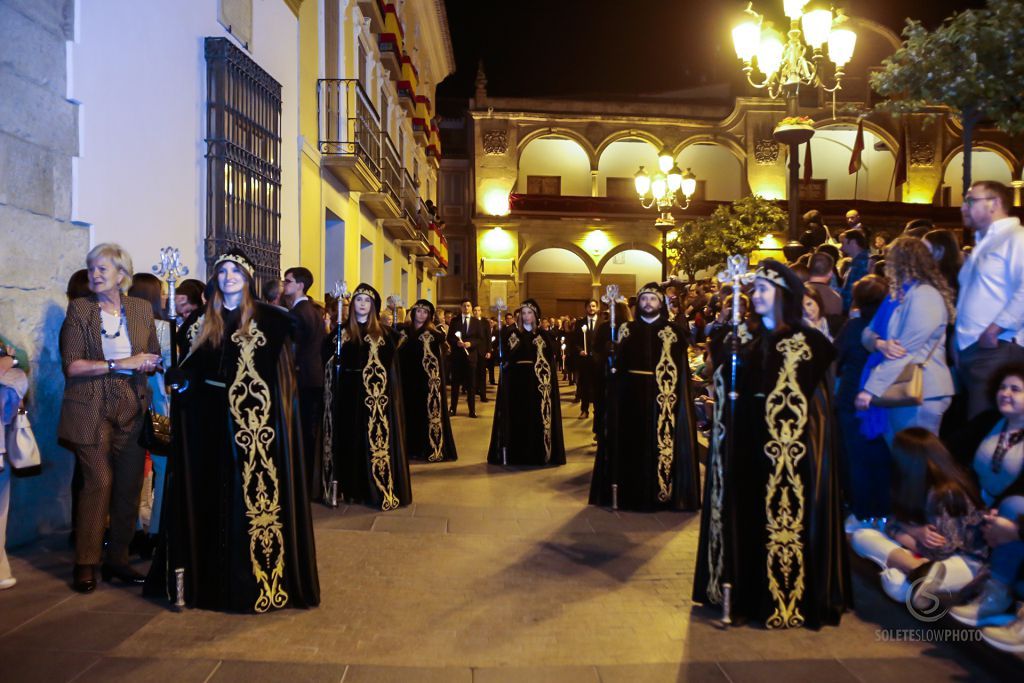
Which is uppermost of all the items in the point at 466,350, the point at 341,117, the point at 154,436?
the point at 341,117

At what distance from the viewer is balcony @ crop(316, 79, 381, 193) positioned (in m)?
14.3

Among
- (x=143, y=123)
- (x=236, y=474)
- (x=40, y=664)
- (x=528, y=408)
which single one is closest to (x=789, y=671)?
(x=236, y=474)

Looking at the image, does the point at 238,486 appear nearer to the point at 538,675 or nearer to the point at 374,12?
the point at 538,675

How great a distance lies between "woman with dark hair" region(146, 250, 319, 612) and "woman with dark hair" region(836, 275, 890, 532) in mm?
4314

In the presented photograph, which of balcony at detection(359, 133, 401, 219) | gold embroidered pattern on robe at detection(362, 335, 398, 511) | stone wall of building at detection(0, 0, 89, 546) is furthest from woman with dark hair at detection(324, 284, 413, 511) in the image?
balcony at detection(359, 133, 401, 219)

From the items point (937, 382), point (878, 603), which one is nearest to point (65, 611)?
point (878, 603)

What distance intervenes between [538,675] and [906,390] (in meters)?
3.41

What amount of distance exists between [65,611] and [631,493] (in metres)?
4.84

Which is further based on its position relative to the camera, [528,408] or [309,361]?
[528,408]

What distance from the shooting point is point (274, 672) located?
4.10 metres

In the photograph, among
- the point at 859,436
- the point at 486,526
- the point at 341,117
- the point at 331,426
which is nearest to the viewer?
the point at 859,436

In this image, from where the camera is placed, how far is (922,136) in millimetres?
38625

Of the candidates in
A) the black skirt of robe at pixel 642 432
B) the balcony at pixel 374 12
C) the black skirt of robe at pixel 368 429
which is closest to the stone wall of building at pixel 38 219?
the black skirt of robe at pixel 368 429

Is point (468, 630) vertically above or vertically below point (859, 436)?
below
